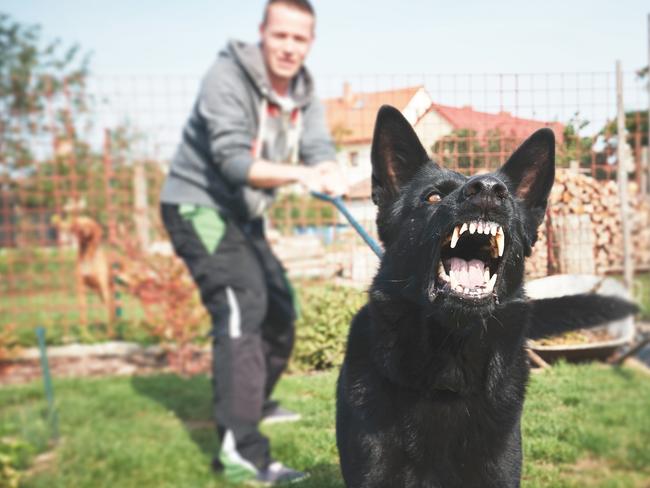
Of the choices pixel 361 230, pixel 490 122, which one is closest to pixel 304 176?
pixel 361 230

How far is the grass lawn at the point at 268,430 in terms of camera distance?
193 cm

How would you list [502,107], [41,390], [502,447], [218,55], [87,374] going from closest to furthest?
1. [502,447]
2. [502,107]
3. [218,55]
4. [41,390]
5. [87,374]

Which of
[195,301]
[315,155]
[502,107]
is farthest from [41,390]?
[502,107]

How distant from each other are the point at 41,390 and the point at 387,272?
4.38 meters

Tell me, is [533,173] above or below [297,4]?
below

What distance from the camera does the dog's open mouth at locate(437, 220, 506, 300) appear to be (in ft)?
4.77

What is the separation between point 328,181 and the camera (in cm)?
241

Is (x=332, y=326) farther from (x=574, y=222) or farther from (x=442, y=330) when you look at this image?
(x=574, y=222)

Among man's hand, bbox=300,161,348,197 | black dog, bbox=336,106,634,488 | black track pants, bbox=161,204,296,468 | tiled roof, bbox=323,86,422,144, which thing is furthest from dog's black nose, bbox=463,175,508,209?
black track pants, bbox=161,204,296,468

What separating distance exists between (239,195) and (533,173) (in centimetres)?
189

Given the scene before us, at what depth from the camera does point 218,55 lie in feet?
10.8

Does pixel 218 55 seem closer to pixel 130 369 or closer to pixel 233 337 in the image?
pixel 233 337

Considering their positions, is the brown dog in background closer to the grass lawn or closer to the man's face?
the grass lawn

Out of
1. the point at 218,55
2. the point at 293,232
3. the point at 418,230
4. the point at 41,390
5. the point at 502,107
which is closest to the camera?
the point at 418,230
